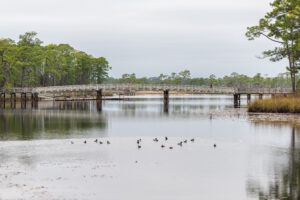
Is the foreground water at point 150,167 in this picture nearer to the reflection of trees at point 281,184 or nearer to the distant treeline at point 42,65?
the reflection of trees at point 281,184

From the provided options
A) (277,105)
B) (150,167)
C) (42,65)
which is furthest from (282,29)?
(42,65)

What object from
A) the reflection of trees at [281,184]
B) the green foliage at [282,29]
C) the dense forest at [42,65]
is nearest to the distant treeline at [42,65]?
the dense forest at [42,65]

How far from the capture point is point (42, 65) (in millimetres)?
116812

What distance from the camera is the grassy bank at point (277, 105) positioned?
162 feet

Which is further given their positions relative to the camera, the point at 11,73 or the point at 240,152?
the point at 11,73

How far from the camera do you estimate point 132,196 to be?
15062mm

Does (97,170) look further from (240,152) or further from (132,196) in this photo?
(240,152)

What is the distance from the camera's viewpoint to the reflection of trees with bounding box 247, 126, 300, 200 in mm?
15077

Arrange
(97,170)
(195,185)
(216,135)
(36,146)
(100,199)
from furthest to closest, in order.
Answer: (216,135) < (36,146) < (97,170) < (195,185) < (100,199)

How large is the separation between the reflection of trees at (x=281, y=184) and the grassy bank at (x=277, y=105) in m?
29.3

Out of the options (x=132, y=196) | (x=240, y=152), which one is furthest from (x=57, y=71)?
(x=132, y=196)

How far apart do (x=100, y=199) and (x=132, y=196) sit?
1.19m

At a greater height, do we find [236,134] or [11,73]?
[11,73]

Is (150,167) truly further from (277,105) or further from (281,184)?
(277,105)
